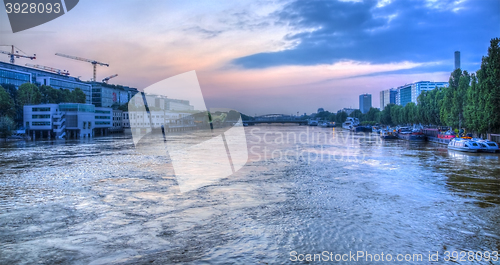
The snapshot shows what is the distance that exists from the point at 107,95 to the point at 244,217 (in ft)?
385

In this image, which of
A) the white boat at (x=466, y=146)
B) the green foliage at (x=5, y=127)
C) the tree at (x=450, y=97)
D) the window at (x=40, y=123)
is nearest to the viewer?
the white boat at (x=466, y=146)

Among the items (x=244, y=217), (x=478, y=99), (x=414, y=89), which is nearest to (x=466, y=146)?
(x=478, y=99)

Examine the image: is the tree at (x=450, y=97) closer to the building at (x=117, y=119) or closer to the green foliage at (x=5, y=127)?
the green foliage at (x=5, y=127)

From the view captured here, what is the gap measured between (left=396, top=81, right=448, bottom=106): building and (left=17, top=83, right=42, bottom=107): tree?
Result: 145m

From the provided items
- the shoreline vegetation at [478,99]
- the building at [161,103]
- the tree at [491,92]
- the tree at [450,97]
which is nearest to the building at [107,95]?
the building at [161,103]

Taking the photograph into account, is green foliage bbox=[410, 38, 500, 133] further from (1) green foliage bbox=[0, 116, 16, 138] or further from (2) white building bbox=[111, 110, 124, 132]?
(2) white building bbox=[111, 110, 124, 132]

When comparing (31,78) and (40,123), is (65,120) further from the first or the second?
(31,78)

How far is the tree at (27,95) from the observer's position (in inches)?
2431

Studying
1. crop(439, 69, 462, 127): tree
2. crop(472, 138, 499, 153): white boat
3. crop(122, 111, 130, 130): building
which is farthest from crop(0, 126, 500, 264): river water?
crop(122, 111, 130, 130): building

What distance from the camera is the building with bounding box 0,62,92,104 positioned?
67.9 meters

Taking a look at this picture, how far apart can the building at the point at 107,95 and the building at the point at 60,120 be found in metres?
50.2

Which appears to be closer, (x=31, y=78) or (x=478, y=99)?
(x=478, y=99)

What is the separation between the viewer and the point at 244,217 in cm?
998

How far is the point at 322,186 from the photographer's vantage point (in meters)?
14.7
